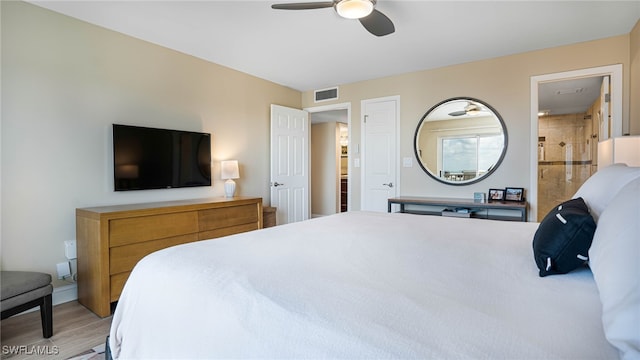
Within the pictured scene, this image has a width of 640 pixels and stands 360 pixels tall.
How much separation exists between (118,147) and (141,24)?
1.16 m

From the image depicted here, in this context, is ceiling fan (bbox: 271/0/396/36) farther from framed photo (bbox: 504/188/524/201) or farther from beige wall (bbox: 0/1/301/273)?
framed photo (bbox: 504/188/524/201)

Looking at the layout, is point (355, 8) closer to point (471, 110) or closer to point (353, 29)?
point (353, 29)

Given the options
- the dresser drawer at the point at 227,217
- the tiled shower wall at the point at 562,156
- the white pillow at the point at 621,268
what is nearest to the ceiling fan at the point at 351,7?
the white pillow at the point at 621,268

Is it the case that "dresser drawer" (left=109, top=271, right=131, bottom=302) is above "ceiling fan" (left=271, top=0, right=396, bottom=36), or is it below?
below

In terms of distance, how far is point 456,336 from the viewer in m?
0.70

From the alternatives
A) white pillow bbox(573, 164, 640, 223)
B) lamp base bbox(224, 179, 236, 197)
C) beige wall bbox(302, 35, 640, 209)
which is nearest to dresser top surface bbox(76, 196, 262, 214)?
lamp base bbox(224, 179, 236, 197)

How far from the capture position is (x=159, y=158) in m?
3.32

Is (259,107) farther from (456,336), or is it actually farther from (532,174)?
(456,336)

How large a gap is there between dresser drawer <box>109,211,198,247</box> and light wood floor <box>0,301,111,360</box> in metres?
0.60

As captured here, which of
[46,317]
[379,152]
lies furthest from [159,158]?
[379,152]

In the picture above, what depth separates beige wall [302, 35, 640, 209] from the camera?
3338mm

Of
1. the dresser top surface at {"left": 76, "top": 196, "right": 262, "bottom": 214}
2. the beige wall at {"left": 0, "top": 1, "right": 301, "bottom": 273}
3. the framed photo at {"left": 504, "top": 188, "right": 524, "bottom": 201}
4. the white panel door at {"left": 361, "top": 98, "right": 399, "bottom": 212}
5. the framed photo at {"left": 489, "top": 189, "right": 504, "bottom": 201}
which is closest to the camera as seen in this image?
the beige wall at {"left": 0, "top": 1, "right": 301, "bottom": 273}

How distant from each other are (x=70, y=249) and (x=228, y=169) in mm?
1718

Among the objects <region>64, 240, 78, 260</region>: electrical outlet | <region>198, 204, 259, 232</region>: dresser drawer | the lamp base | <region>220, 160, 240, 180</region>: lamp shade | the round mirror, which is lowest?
<region>64, 240, 78, 260</region>: electrical outlet
